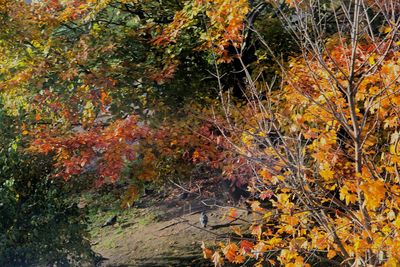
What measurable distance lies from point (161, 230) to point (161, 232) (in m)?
0.13

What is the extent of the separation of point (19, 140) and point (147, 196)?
6414 millimetres

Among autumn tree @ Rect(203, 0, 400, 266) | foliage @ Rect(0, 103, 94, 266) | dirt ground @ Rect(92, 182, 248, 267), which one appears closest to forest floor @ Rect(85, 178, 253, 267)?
dirt ground @ Rect(92, 182, 248, 267)

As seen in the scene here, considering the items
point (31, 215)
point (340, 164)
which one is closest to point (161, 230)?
point (31, 215)

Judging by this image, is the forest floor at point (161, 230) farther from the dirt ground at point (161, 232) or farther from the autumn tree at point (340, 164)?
the autumn tree at point (340, 164)

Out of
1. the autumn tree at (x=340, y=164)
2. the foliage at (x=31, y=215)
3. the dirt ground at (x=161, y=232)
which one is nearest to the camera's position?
the autumn tree at (x=340, y=164)

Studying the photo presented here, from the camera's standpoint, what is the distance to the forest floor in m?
9.35

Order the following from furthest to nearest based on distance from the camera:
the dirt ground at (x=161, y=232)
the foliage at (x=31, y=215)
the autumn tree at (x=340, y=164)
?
the dirt ground at (x=161, y=232), the foliage at (x=31, y=215), the autumn tree at (x=340, y=164)

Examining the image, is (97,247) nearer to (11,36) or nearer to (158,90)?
(158,90)

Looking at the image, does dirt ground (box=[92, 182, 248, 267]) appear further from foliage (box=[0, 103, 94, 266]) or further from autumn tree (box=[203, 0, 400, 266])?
autumn tree (box=[203, 0, 400, 266])

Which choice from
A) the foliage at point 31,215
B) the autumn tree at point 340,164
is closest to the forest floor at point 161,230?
the foliage at point 31,215

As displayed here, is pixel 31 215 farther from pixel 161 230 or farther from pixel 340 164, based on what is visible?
pixel 340 164

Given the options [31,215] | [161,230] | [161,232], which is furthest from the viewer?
[161,230]

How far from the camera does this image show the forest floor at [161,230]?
935 centimetres

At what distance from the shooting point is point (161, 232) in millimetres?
10758
